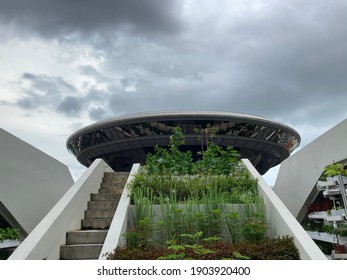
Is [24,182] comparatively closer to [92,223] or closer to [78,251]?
[92,223]

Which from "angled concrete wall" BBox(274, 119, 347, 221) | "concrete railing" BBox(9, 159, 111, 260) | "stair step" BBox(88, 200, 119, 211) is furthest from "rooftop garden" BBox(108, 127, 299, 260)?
"angled concrete wall" BBox(274, 119, 347, 221)

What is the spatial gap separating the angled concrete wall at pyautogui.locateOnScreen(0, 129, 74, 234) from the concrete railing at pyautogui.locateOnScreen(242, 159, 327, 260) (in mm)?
7665

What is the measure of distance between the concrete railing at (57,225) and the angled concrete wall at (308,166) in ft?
26.9

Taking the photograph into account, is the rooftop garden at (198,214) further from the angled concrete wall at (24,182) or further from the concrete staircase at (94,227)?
the angled concrete wall at (24,182)

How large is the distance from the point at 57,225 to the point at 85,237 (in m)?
0.59

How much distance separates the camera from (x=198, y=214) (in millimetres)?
4844

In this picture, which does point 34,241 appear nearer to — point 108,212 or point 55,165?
point 108,212

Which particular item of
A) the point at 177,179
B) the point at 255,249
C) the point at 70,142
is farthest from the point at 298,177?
the point at 70,142

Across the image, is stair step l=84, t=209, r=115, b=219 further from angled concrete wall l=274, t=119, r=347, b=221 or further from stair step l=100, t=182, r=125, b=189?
angled concrete wall l=274, t=119, r=347, b=221

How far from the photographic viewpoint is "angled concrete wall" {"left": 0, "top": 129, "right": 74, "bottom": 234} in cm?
966

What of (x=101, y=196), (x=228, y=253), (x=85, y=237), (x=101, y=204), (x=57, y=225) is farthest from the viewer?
(x=101, y=196)

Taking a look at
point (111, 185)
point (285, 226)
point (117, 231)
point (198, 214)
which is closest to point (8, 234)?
point (111, 185)

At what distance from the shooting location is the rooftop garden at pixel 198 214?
389 centimetres
